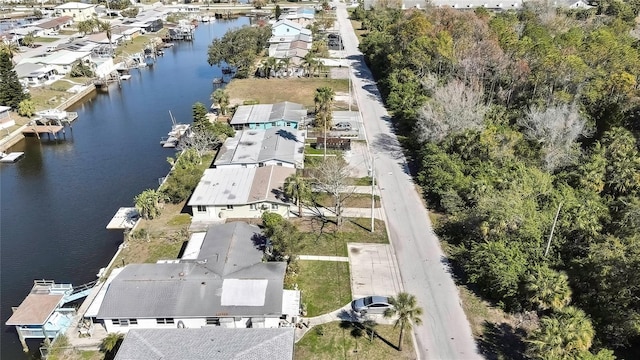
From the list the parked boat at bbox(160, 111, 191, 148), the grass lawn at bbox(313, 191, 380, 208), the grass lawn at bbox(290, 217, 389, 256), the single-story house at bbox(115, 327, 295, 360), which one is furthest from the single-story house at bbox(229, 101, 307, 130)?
the single-story house at bbox(115, 327, 295, 360)

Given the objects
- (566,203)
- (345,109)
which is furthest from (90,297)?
(345,109)

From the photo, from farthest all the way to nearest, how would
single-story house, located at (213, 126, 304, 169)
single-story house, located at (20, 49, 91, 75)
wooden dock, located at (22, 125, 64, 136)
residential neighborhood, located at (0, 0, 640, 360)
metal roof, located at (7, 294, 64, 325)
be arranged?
single-story house, located at (20, 49, 91, 75) < wooden dock, located at (22, 125, 64, 136) < single-story house, located at (213, 126, 304, 169) < metal roof, located at (7, 294, 64, 325) < residential neighborhood, located at (0, 0, 640, 360)

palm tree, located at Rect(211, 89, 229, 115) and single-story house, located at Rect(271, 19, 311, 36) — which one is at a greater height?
single-story house, located at Rect(271, 19, 311, 36)

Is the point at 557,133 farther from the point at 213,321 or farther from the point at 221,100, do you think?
the point at 221,100

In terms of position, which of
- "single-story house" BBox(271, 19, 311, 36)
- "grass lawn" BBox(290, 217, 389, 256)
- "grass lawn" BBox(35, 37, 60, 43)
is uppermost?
"single-story house" BBox(271, 19, 311, 36)

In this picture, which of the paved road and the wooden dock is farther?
the wooden dock

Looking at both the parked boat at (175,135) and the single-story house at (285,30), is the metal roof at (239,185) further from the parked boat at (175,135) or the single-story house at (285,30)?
the single-story house at (285,30)

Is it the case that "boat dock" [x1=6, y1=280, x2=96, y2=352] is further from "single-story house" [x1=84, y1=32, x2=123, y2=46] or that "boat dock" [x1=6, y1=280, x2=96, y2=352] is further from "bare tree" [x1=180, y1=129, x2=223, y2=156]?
"single-story house" [x1=84, y1=32, x2=123, y2=46]
